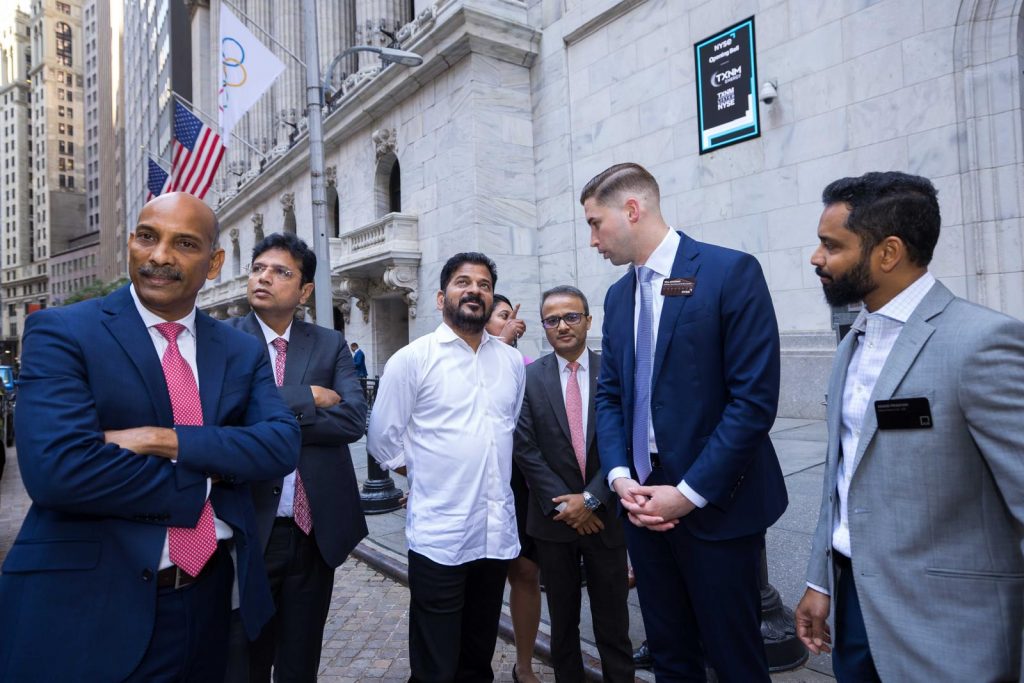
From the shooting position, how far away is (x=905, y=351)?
175 centimetres

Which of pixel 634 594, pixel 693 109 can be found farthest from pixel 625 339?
pixel 693 109

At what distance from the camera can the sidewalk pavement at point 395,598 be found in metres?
3.87

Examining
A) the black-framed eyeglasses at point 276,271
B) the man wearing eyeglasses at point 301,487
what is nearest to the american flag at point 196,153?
the black-framed eyeglasses at point 276,271

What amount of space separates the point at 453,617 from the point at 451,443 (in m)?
0.83

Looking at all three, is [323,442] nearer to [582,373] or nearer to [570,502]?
[570,502]

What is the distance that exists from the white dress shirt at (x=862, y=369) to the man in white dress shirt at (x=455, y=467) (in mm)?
1543

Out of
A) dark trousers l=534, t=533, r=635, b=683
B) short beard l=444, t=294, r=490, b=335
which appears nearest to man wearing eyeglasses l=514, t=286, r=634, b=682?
dark trousers l=534, t=533, r=635, b=683

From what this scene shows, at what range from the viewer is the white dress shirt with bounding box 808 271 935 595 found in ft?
6.08

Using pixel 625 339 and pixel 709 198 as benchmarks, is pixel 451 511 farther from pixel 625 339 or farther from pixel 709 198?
pixel 709 198

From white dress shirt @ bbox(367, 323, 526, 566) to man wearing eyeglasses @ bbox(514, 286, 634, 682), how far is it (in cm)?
21

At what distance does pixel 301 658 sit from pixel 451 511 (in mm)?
930

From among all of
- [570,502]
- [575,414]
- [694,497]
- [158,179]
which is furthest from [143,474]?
[158,179]

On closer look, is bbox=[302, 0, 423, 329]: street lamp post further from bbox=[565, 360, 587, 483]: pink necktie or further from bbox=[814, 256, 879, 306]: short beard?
bbox=[814, 256, 879, 306]: short beard

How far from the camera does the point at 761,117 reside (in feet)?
33.2
